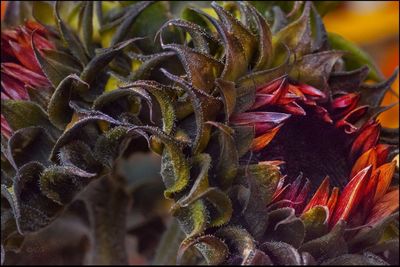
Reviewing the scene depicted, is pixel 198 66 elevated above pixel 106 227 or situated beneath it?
elevated above

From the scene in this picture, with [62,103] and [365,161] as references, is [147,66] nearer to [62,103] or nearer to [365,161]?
[62,103]

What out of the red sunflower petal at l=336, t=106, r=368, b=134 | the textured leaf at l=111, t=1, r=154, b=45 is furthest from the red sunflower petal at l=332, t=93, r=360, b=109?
the textured leaf at l=111, t=1, r=154, b=45

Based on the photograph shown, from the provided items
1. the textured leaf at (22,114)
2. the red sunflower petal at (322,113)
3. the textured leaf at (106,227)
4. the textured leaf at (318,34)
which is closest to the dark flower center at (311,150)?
the red sunflower petal at (322,113)

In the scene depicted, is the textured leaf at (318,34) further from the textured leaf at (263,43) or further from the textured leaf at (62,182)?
the textured leaf at (62,182)

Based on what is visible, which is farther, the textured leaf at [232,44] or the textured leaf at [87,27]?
the textured leaf at [87,27]

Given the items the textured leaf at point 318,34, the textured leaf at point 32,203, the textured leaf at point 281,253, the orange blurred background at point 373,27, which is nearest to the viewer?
the textured leaf at point 281,253

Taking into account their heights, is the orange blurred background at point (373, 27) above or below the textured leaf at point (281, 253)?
below

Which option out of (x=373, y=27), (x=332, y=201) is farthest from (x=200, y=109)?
(x=373, y=27)
